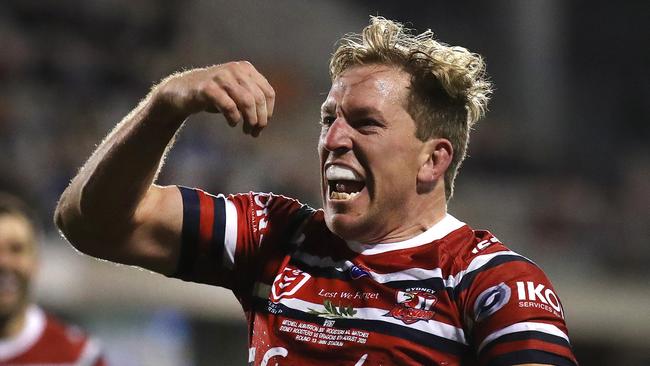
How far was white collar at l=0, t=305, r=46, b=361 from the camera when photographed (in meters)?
5.79

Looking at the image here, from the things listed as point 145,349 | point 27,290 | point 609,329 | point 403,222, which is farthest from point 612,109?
point 403,222

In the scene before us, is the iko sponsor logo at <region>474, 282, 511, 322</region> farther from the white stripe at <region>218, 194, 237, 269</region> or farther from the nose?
the white stripe at <region>218, 194, 237, 269</region>

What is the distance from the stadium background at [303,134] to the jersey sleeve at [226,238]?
218 inches

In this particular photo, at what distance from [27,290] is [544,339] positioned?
12.1ft

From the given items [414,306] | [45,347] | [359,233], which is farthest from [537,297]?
[45,347]

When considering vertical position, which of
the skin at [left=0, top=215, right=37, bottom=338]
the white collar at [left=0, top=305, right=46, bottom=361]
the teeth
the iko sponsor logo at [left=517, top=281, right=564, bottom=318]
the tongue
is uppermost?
the tongue

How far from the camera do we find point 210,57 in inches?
432

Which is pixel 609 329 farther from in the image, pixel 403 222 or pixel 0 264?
pixel 403 222

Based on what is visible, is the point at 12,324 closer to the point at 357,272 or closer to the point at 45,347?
the point at 45,347

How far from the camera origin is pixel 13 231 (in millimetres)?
5707

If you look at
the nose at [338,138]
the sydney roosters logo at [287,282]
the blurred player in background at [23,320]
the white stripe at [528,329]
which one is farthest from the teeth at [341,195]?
the blurred player in background at [23,320]

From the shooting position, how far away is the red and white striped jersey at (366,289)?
278cm

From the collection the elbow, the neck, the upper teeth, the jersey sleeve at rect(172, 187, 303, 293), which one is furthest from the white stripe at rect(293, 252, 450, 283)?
the neck

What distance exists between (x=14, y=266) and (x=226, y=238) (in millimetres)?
2823
